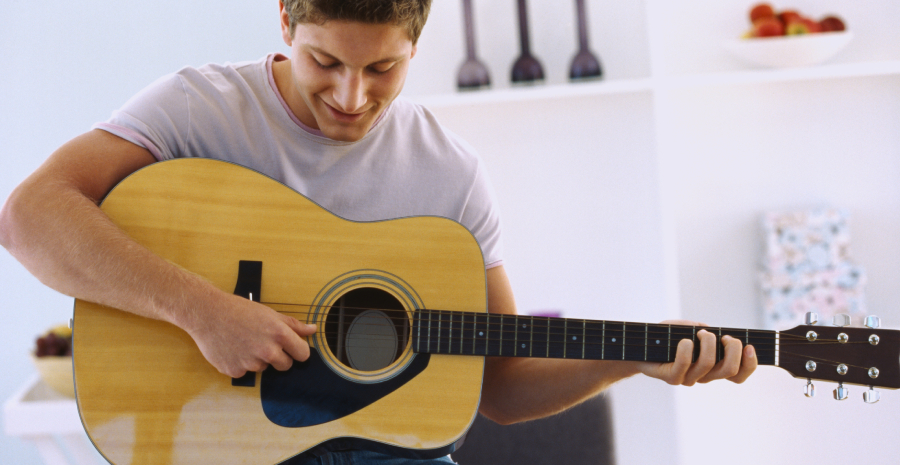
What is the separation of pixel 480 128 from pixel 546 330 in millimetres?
1302

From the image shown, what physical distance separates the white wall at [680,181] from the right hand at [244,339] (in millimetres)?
1370

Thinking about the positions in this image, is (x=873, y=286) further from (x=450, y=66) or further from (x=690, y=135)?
(x=450, y=66)

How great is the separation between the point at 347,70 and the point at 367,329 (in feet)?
1.33

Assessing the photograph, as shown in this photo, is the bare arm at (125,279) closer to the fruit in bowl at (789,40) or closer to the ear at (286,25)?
the ear at (286,25)

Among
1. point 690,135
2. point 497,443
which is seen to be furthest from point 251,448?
point 690,135

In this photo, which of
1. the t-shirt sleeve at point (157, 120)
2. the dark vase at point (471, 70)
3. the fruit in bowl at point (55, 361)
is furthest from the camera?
the dark vase at point (471, 70)

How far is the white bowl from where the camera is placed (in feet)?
6.47

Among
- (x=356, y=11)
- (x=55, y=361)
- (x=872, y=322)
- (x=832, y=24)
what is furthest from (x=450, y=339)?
(x=832, y=24)

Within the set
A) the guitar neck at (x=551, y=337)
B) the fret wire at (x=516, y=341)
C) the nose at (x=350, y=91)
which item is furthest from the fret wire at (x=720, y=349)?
the nose at (x=350, y=91)

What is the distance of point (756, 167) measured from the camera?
2205mm

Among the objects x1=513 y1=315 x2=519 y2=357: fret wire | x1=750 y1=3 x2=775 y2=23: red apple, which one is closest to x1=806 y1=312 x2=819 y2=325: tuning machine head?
x1=513 y1=315 x2=519 y2=357: fret wire

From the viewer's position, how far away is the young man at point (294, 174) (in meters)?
1.02

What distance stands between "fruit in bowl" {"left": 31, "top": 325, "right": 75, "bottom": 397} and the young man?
101 centimetres

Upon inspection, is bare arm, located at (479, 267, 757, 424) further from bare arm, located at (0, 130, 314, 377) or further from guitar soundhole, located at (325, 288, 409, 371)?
bare arm, located at (0, 130, 314, 377)
